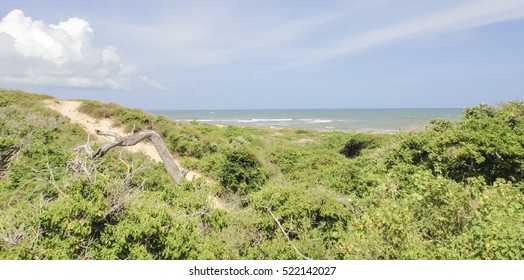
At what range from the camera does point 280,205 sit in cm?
934

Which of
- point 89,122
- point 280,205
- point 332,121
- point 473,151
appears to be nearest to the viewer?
point 280,205

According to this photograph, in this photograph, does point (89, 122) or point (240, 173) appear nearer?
point (240, 173)

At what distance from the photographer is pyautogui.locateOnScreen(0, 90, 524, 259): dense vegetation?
201 inches

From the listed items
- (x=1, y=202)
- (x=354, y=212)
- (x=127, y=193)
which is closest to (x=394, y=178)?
(x=354, y=212)

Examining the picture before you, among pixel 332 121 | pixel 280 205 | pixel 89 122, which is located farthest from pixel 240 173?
pixel 332 121

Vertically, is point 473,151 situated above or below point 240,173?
above

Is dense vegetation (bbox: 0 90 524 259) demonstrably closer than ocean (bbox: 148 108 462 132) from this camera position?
Yes

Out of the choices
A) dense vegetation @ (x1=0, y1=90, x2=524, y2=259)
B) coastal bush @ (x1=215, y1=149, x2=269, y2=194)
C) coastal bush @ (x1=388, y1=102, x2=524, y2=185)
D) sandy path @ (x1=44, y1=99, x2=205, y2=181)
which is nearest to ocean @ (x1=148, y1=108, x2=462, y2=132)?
sandy path @ (x1=44, y1=99, x2=205, y2=181)

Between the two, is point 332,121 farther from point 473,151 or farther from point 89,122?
point 473,151

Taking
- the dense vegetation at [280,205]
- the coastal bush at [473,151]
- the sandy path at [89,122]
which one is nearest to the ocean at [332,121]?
the sandy path at [89,122]

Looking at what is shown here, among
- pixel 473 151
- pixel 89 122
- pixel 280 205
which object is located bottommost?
pixel 280 205

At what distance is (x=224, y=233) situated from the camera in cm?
852

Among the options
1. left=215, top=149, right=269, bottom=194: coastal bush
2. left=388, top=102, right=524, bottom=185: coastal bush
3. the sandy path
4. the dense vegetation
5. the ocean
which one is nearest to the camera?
the dense vegetation

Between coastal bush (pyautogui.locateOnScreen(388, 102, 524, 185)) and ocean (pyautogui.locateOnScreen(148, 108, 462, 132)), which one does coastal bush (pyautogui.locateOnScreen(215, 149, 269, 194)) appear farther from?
ocean (pyautogui.locateOnScreen(148, 108, 462, 132))
